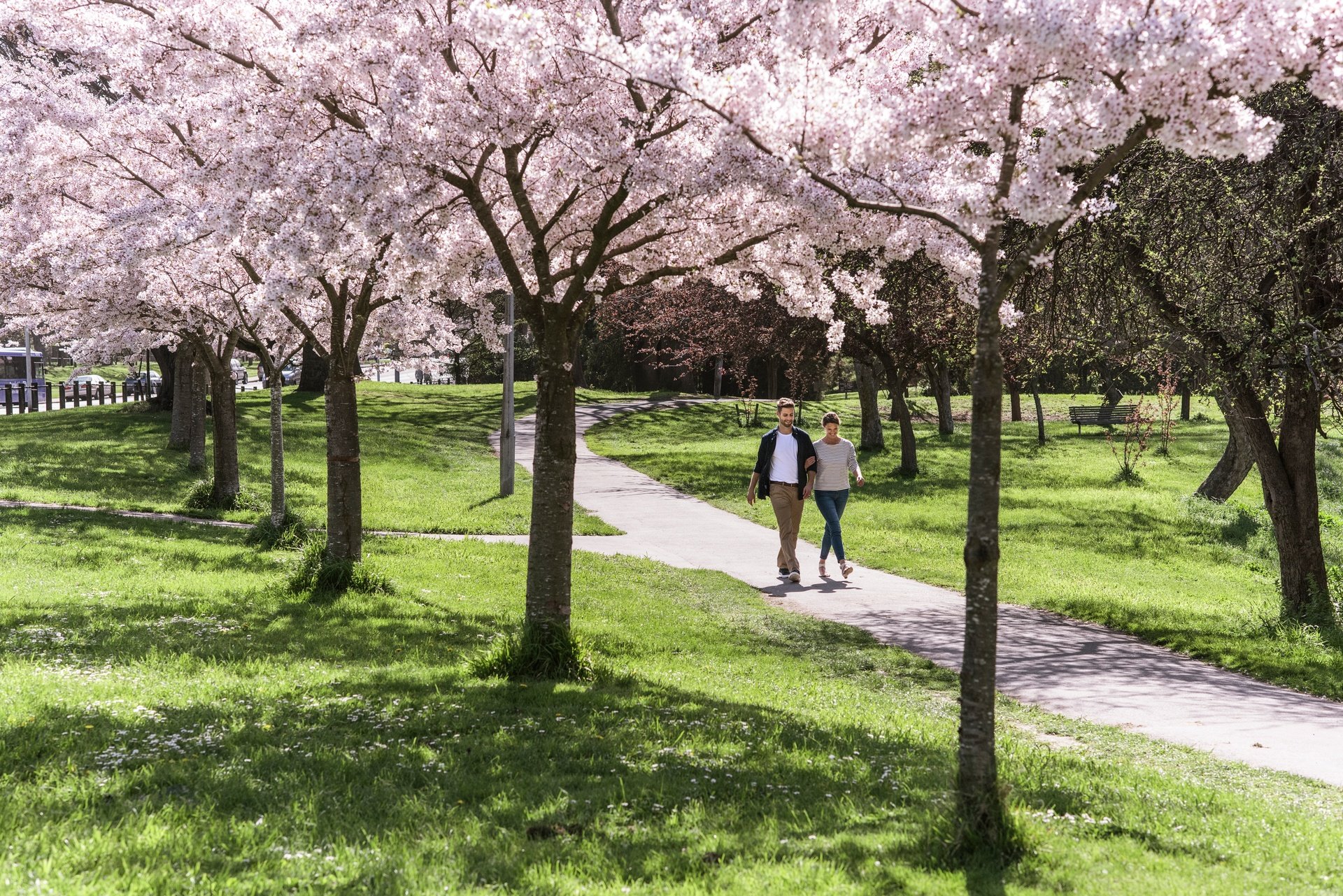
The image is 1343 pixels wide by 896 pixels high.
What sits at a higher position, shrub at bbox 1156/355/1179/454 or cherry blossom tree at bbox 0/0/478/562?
cherry blossom tree at bbox 0/0/478/562

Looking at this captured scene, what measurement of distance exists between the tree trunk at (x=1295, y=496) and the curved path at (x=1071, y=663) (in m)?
2.07

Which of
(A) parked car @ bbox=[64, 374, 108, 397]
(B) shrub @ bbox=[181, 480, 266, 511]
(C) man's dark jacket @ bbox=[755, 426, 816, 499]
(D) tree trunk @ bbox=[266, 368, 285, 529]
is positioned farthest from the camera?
(A) parked car @ bbox=[64, 374, 108, 397]

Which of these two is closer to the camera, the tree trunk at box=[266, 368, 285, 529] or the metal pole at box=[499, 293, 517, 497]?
the tree trunk at box=[266, 368, 285, 529]

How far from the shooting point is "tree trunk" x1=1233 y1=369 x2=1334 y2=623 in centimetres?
1130

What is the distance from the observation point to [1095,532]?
19297 millimetres

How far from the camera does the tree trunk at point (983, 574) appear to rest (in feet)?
16.0

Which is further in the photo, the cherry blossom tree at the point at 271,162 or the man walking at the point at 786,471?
the man walking at the point at 786,471

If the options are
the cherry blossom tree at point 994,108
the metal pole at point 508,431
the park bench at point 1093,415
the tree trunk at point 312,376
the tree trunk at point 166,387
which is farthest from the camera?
the tree trunk at point 312,376

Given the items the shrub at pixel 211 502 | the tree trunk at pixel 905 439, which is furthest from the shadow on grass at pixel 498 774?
the tree trunk at pixel 905 439

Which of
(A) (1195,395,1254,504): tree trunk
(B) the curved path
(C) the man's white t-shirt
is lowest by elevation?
(B) the curved path

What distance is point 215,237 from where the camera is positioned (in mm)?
10406

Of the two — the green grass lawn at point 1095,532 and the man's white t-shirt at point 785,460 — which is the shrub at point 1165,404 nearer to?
the green grass lawn at point 1095,532

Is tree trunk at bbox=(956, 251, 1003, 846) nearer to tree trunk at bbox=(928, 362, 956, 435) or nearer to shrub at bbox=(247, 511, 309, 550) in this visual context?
shrub at bbox=(247, 511, 309, 550)

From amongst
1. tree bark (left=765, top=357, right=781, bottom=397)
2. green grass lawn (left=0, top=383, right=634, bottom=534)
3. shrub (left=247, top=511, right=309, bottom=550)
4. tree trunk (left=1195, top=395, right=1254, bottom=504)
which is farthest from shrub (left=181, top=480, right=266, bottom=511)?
tree bark (left=765, top=357, right=781, bottom=397)
